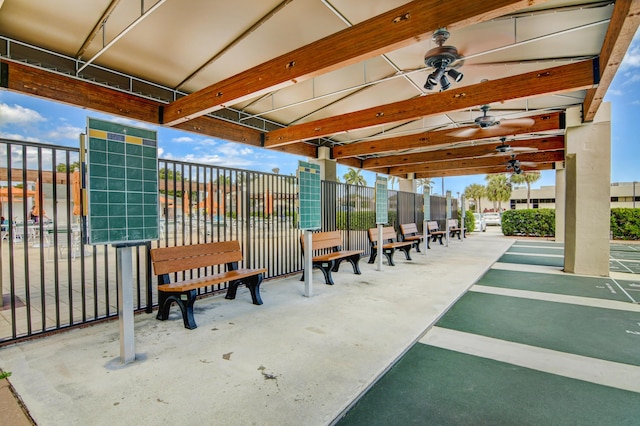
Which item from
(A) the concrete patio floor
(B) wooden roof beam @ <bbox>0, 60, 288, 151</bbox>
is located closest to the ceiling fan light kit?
(A) the concrete patio floor

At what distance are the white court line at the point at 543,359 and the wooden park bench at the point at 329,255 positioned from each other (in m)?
2.35

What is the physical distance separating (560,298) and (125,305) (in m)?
5.70

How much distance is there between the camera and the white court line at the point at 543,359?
2.41 metres

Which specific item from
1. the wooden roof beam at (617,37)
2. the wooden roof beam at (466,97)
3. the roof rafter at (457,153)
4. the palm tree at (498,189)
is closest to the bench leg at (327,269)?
the wooden roof beam at (466,97)

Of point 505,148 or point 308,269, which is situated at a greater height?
point 505,148

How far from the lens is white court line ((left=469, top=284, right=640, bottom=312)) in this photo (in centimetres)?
421

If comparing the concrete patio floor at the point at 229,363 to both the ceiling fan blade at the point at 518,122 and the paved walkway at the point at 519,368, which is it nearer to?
the paved walkway at the point at 519,368

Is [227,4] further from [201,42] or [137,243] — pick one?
[137,243]

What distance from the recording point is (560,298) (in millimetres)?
4629

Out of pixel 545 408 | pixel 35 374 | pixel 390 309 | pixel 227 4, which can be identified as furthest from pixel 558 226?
pixel 35 374

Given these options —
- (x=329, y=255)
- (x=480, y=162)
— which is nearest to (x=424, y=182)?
(x=480, y=162)

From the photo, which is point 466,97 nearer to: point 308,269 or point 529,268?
point 308,269

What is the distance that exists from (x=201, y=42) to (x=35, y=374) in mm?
4117

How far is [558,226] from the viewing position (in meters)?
12.4
